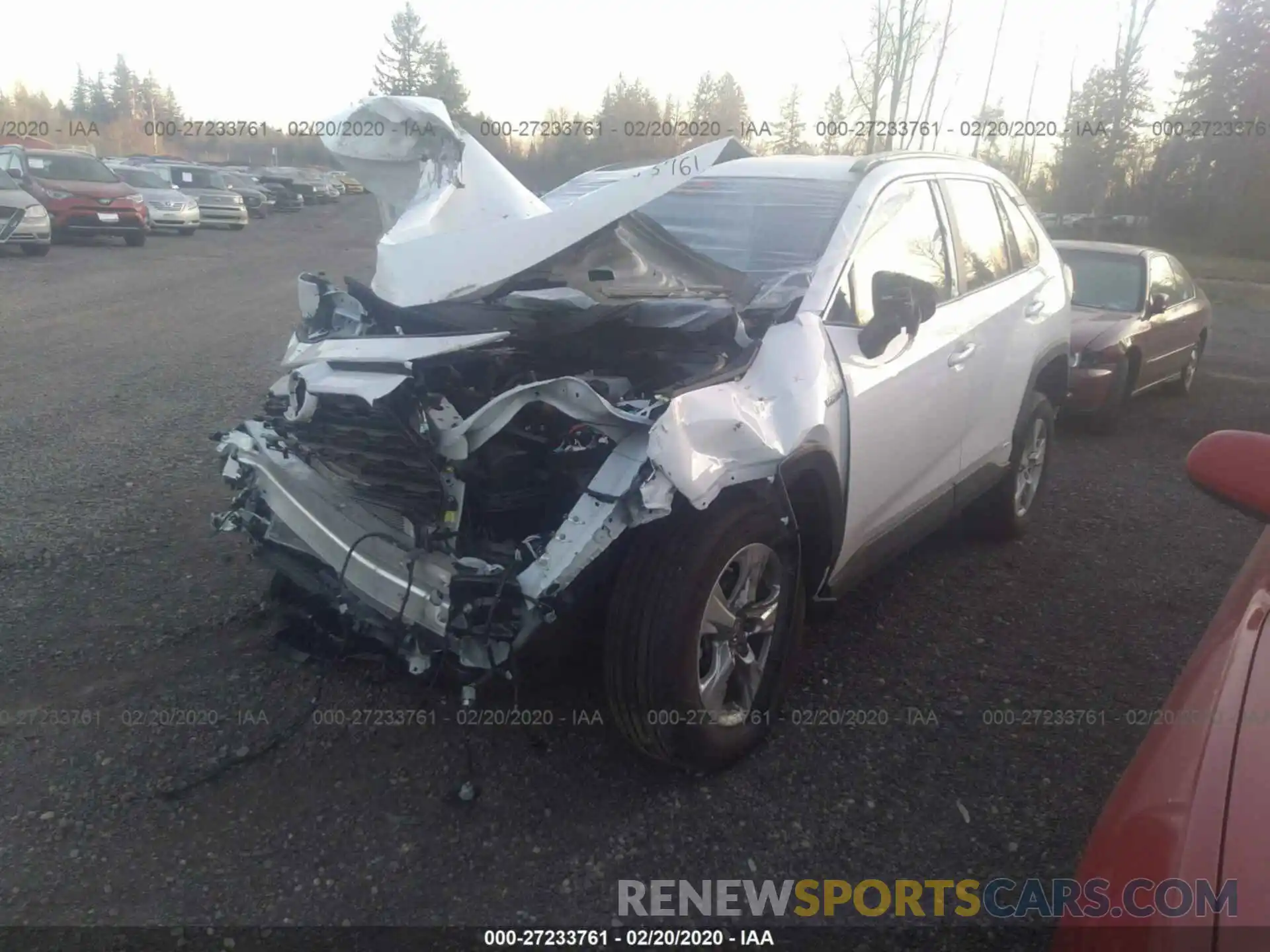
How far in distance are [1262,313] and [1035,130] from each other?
551 inches

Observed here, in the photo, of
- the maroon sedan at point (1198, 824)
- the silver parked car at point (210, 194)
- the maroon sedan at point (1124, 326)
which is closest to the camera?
the maroon sedan at point (1198, 824)

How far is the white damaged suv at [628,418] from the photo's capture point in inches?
109

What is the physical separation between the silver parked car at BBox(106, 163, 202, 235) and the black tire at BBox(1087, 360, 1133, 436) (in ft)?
66.1

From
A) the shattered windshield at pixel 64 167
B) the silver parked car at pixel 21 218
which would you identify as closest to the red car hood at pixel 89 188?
the shattered windshield at pixel 64 167

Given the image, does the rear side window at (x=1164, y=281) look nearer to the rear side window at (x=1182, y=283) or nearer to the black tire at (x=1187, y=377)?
the rear side window at (x=1182, y=283)

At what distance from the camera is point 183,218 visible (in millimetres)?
22203

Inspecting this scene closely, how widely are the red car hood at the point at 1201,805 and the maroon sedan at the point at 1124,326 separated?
253 inches

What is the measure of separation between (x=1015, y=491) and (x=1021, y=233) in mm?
1350

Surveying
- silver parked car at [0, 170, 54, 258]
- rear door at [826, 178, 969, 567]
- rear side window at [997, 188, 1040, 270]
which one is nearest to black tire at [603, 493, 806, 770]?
rear door at [826, 178, 969, 567]

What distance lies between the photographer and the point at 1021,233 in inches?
204

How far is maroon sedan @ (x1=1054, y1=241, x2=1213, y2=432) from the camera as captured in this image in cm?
785

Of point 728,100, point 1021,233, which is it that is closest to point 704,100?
point 728,100

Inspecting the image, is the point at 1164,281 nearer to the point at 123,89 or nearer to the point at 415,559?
the point at 415,559

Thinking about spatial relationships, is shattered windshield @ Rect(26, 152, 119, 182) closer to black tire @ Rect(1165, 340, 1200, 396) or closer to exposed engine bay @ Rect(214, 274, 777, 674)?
exposed engine bay @ Rect(214, 274, 777, 674)
